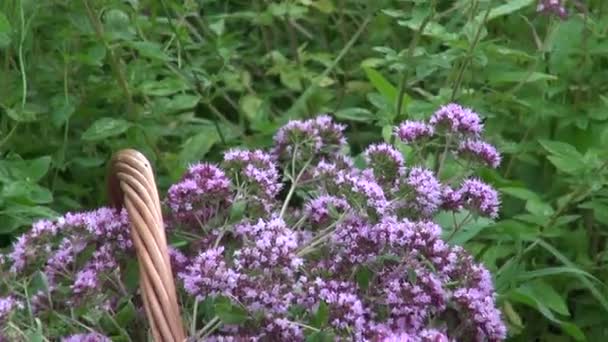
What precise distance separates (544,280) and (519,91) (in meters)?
0.34

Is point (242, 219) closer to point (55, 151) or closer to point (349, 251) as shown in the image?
point (349, 251)

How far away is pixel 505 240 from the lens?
1.60m

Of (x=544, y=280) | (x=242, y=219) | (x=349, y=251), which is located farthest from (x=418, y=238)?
(x=544, y=280)

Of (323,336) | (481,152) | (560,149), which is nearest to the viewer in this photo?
(323,336)

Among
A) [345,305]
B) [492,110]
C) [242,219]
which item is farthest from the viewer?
[492,110]

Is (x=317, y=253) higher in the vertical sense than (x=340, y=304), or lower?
higher

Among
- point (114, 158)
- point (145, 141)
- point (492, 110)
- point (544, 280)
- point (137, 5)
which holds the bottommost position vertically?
point (544, 280)

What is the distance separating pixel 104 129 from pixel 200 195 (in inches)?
18.2

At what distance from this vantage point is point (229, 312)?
1181 millimetres

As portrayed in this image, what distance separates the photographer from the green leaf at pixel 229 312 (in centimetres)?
118

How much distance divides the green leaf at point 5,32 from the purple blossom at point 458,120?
600 mm

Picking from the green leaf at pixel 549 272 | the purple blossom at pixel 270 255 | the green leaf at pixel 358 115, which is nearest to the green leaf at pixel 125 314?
the purple blossom at pixel 270 255

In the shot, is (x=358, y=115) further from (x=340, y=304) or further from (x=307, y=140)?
(x=340, y=304)

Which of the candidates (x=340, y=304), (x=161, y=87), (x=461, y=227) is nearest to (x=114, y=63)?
(x=161, y=87)
